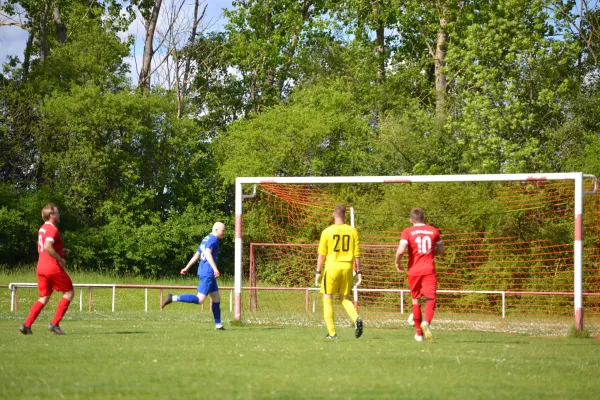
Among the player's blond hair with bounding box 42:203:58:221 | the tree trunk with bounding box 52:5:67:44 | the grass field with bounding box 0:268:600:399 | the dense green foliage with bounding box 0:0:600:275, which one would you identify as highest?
the tree trunk with bounding box 52:5:67:44

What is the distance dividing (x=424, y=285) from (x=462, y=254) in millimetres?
12298

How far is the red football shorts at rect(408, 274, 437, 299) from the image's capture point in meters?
12.4

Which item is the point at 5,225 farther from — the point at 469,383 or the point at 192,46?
the point at 469,383

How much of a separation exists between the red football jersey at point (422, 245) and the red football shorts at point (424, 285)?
7 centimetres

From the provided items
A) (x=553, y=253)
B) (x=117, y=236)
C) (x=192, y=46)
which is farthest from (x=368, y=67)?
(x=553, y=253)

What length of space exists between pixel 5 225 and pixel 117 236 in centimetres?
490

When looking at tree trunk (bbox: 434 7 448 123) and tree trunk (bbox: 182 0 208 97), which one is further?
tree trunk (bbox: 182 0 208 97)

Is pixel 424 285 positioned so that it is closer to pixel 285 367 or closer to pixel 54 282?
pixel 285 367

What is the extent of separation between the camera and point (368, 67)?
1698 inches

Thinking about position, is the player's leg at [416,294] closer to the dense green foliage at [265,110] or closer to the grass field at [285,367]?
the grass field at [285,367]

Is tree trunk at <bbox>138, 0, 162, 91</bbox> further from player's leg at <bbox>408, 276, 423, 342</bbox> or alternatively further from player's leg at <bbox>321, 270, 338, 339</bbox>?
player's leg at <bbox>408, 276, 423, 342</bbox>

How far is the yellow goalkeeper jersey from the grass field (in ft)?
3.52

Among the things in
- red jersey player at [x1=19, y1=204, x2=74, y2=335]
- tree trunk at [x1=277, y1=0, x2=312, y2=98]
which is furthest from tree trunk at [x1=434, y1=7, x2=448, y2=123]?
red jersey player at [x1=19, y1=204, x2=74, y2=335]

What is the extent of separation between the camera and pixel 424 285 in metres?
12.5
